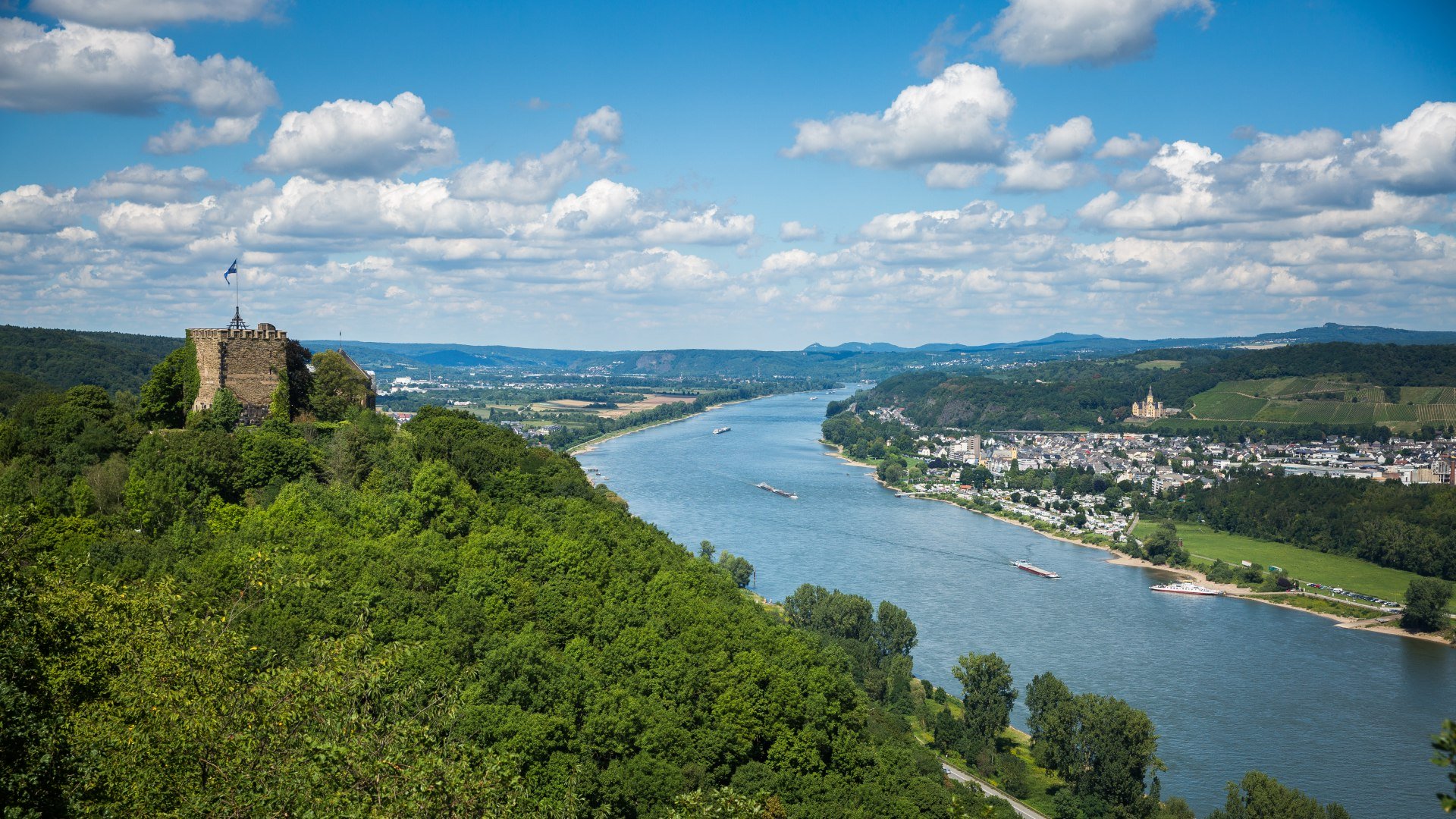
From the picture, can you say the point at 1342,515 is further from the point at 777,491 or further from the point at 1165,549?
the point at 777,491

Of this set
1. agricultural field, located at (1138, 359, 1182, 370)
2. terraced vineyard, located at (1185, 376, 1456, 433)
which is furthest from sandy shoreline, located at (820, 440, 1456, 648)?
agricultural field, located at (1138, 359, 1182, 370)

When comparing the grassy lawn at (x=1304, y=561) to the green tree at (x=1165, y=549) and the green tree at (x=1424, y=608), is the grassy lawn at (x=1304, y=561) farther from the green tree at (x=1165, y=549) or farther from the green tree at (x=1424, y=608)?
the green tree at (x=1424, y=608)

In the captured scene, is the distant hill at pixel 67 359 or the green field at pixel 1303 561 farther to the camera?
the distant hill at pixel 67 359

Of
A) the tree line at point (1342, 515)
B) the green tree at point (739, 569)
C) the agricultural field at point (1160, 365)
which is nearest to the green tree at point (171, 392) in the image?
the green tree at point (739, 569)

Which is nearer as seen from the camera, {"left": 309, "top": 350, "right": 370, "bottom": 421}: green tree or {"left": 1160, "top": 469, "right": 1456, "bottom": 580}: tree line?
{"left": 309, "top": 350, "right": 370, "bottom": 421}: green tree

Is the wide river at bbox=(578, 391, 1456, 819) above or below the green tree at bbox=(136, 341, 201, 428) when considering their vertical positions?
below

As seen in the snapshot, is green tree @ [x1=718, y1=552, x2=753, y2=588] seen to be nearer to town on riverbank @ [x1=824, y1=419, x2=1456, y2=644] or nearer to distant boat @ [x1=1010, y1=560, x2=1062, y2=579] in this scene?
distant boat @ [x1=1010, y1=560, x2=1062, y2=579]

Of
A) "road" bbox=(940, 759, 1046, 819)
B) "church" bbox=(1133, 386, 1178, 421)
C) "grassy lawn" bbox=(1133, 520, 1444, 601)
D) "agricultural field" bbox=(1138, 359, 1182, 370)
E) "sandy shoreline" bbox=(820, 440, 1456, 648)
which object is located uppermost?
"agricultural field" bbox=(1138, 359, 1182, 370)
